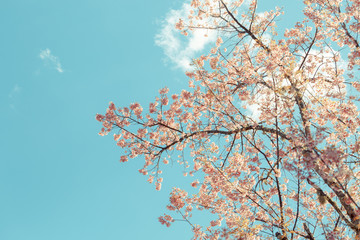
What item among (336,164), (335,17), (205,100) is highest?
(335,17)

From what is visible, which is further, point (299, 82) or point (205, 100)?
point (205, 100)

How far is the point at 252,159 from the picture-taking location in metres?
6.28

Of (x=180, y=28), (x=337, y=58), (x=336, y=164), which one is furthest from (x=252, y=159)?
(x=180, y=28)

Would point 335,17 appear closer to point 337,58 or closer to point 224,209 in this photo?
point 337,58

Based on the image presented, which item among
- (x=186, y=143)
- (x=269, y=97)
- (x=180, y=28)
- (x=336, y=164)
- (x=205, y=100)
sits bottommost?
(x=336, y=164)

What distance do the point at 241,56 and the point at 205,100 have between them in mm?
1653

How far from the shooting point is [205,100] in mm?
8023

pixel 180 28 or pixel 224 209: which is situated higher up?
pixel 180 28

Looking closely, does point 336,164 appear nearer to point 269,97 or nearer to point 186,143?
point 269,97

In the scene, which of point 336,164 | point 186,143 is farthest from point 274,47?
point 336,164

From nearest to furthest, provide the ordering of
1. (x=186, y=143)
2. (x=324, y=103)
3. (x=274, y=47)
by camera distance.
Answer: (x=324, y=103), (x=274, y=47), (x=186, y=143)

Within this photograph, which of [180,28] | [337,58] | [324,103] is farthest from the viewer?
[180,28]

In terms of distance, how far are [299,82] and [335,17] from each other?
9.44 feet

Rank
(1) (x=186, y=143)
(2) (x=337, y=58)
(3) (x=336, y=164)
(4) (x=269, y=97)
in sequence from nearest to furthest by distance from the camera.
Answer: (3) (x=336, y=164) → (4) (x=269, y=97) → (2) (x=337, y=58) → (1) (x=186, y=143)
